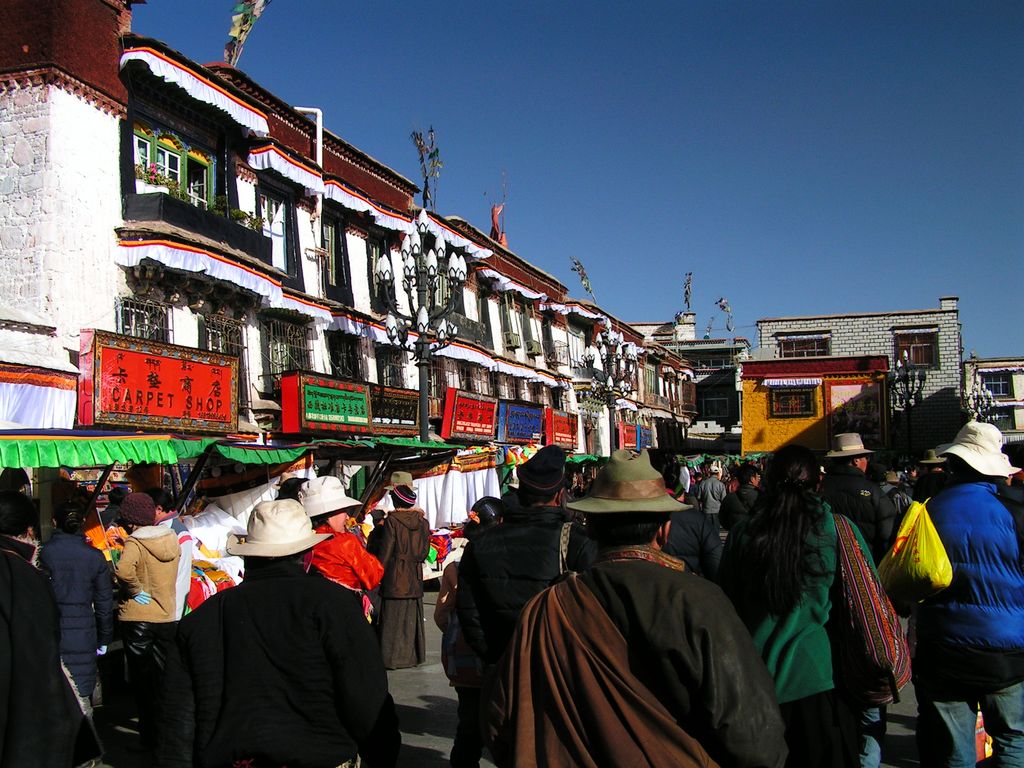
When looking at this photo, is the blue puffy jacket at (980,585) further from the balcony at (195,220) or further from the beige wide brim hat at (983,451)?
the balcony at (195,220)

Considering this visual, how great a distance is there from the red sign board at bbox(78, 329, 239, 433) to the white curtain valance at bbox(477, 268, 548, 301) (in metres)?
14.6

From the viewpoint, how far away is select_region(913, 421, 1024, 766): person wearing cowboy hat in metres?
4.14

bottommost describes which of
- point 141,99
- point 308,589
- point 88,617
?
point 88,617

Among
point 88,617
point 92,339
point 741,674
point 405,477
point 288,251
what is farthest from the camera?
point 288,251

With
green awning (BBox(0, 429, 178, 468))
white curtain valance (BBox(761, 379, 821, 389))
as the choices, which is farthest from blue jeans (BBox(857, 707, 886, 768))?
white curtain valance (BBox(761, 379, 821, 389))

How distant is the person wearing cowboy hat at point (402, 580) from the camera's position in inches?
339

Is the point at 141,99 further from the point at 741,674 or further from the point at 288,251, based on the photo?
the point at 741,674

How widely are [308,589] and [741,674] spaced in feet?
5.17

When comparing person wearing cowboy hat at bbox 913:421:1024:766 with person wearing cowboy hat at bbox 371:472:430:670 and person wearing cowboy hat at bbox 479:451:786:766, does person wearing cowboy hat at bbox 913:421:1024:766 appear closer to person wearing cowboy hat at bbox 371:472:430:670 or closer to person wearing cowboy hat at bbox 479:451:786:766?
person wearing cowboy hat at bbox 479:451:786:766

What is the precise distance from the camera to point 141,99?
15.7 metres

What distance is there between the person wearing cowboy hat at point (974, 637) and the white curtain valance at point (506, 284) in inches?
1009

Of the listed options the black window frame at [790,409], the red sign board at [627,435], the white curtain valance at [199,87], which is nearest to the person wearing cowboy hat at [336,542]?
the white curtain valance at [199,87]

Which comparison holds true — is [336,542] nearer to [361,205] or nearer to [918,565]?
[918,565]

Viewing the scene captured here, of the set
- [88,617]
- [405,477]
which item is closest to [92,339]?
[405,477]
